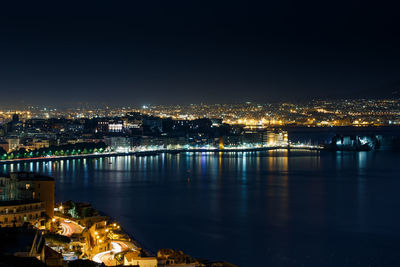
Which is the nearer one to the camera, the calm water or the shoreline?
the calm water

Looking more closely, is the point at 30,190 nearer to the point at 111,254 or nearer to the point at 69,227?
the point at 69,227

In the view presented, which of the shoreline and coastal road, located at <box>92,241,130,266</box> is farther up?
the shoreline

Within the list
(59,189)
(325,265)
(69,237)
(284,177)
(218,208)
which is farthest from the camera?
(284,177)

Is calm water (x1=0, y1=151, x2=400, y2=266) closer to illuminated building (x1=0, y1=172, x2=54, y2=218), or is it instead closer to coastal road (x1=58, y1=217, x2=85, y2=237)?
coastal road (x1=58, y1=217, x2=85, y2=237)

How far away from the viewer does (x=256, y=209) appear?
10148mm

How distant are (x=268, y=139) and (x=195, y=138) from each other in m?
3.91

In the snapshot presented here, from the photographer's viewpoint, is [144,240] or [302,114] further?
[302,114]

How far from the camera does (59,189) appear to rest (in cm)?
1216

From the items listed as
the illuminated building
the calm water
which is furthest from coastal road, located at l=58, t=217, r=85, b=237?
the calm water

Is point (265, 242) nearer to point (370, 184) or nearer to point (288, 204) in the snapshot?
point (288, 204)

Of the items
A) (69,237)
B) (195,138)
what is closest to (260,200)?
(69,237)

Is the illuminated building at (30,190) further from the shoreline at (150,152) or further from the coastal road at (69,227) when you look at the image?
the shoreline at (150,152)

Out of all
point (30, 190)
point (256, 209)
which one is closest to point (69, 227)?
point (30, 190)

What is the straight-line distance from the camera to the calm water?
23.9ft
